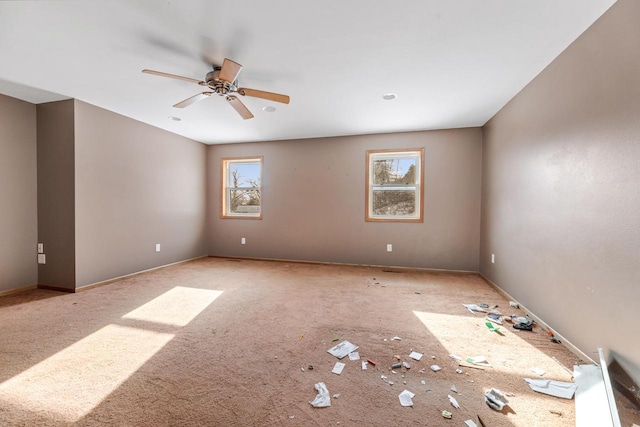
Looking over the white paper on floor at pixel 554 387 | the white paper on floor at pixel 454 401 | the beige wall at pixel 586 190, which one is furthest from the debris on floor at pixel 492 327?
the white paper on floor at pixel 454 401

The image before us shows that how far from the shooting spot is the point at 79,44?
6.93ft

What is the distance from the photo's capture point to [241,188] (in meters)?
5.46

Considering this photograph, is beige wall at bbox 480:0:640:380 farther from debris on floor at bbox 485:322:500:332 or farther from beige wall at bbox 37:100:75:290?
beige wall at bbox 37:100:75:290

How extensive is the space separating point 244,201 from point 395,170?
314 cm

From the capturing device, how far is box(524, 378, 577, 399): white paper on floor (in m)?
1.50

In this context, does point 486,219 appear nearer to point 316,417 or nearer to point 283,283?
point 283,283

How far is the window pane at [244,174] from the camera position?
537 centimetres

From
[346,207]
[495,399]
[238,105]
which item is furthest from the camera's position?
[346,207]

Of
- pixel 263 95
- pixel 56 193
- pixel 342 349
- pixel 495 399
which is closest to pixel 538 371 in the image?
pixel 495 399

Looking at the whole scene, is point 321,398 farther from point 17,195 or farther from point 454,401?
point 17,195

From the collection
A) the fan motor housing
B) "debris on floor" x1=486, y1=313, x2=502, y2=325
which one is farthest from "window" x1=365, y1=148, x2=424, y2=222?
the fan motor housing

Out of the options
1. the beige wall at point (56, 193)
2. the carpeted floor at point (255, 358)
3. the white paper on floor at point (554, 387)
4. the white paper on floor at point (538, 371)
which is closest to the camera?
the carpeted floor at point (255, 358)

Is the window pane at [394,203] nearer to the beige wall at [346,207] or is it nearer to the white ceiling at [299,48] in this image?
the beige wall at [346,207]

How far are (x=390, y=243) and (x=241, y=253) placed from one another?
10.0ft
